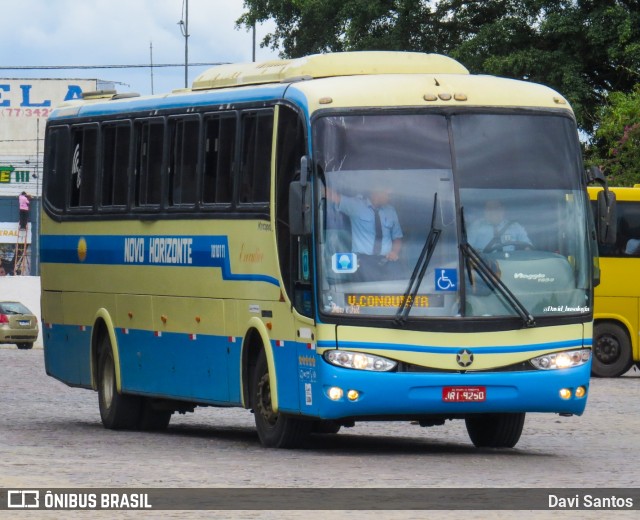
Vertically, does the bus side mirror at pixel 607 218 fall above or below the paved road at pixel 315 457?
above

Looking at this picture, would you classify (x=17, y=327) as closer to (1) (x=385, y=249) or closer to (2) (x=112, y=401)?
(2) (x=112, y=401)

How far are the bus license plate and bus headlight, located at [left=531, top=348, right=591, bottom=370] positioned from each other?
0.53 meters

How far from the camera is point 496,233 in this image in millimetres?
15484

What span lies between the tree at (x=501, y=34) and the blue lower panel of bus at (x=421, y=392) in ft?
81.1

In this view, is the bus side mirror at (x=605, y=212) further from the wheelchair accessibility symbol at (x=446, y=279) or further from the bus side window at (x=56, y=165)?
the bus side window at (x=56, y=165)

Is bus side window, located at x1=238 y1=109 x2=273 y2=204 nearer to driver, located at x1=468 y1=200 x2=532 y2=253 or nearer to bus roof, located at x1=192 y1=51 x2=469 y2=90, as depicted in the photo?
bus roof, located at x1=192 y1=51 x2=469 y2=90

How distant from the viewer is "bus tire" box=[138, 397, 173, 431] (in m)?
20.3

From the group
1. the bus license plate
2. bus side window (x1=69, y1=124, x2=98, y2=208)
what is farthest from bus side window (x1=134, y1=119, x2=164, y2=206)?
the bus license plate

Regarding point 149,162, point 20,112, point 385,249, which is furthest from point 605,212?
point 20,112

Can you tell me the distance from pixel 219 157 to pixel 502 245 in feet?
11.1

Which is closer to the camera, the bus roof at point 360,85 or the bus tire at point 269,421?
the bus roof at point 360,85

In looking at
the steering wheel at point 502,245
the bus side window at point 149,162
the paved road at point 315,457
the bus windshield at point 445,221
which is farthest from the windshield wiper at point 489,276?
the bus side window at point 149,162

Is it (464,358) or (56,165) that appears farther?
(56,165)

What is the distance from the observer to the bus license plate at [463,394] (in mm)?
15117
